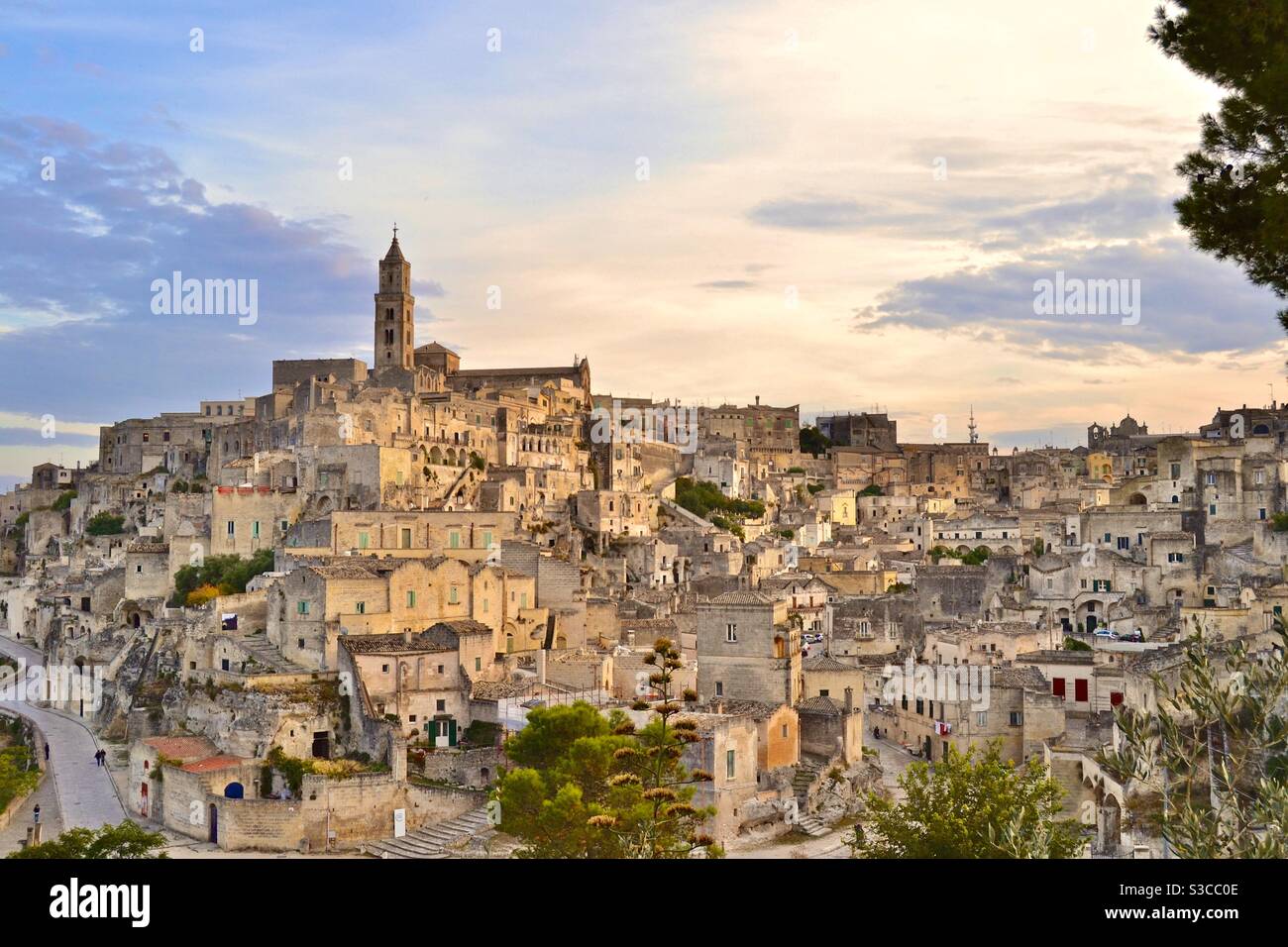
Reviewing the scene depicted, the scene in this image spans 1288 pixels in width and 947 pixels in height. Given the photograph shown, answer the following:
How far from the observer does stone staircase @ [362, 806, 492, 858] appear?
2802 cm

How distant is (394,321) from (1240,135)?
230 ft

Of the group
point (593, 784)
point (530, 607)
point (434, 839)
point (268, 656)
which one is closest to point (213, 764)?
point (268, 656)

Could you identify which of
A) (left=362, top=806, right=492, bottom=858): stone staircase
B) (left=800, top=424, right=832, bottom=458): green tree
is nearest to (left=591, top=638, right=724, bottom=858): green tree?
(left=362, top=806, right=492, bottom=858): stone staircase

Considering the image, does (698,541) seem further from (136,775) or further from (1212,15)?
(1212,15)

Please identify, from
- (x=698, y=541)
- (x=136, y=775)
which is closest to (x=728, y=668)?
(x=136, y=775)

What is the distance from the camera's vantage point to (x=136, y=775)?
107 ft

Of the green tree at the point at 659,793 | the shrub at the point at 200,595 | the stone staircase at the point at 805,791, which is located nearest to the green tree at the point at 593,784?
the green tree at the point at 659,793

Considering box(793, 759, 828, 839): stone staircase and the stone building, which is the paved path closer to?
the stone building

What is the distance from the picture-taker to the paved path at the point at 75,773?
31.5m

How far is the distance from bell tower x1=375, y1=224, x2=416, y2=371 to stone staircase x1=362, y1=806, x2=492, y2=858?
166 feet

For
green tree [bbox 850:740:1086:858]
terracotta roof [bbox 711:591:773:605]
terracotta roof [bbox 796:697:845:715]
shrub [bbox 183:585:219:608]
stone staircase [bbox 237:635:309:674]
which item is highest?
terracotta roof [bbox 711:591:773:605]
